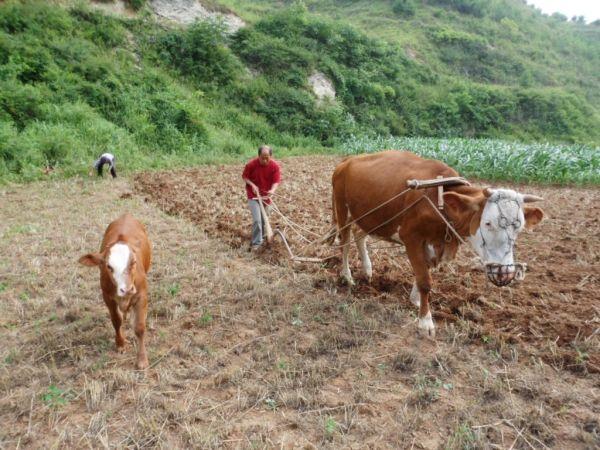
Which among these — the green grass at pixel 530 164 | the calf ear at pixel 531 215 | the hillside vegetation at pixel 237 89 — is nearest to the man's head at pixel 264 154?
the calf ear at pixel 531 215

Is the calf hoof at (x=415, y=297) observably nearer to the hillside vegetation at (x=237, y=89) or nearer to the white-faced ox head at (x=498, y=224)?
the white-faced ox head at (x=498, y=224)

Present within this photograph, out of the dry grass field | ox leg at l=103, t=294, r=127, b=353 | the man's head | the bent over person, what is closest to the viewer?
the dry grass field

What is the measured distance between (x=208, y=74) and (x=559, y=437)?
77.2ft

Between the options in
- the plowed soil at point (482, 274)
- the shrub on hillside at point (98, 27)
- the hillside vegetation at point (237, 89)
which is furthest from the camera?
the shrub on hillside at point (98, 27)

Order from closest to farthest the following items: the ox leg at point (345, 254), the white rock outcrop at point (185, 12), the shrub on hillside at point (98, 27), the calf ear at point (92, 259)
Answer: the calf ear at point (92, 259) → the ox leg at point (345, 254) → the shrub on hillside at point (98, 27) → the white rock outcrop at point (185, 12)

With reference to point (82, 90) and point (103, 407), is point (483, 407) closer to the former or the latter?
point (103, 407)

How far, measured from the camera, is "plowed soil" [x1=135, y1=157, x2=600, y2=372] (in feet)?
14.3

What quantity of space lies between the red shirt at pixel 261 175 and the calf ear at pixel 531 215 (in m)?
3.85

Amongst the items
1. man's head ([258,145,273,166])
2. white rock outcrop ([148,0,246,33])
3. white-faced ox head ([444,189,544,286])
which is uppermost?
white rock outcrop ([148,0,246,33])

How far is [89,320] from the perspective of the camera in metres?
4.72

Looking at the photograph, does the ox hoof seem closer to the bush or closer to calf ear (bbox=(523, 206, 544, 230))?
calf ear (bbox=(523, 206, 544, 230))

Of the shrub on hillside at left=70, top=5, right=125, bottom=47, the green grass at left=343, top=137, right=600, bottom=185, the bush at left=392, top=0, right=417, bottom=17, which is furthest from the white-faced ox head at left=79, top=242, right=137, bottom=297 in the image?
the bush at left=392, top=0, right=417, bottom=17

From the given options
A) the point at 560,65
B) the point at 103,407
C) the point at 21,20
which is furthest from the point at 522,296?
the point at 560,65

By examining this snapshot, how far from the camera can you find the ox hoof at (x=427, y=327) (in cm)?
439
